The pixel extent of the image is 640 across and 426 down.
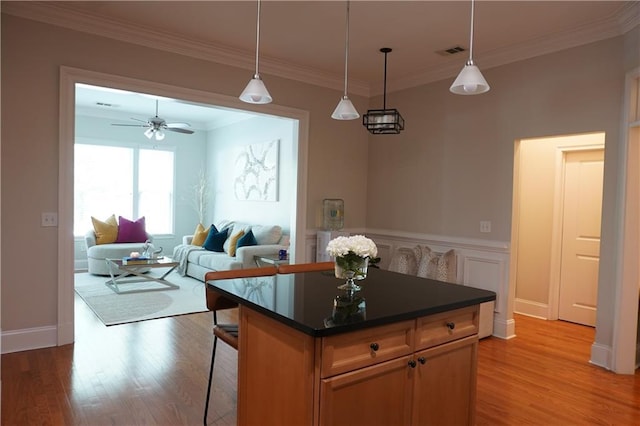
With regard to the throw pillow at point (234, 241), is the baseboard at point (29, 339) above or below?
below

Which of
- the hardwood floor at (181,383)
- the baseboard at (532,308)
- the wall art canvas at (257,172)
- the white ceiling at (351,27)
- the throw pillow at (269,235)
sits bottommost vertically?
the hardwood floor at (181,383)

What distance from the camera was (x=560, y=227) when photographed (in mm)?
5238

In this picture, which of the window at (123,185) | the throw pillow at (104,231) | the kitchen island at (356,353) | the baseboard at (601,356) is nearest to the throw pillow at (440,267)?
the baseboard at (601,356)

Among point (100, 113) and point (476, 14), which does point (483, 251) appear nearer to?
point (476, 14)

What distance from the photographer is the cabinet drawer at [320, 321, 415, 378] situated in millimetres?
1684

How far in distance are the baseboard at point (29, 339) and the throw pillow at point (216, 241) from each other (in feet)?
11.0

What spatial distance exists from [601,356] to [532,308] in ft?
5.61

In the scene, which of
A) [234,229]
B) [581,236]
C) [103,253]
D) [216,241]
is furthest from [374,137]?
[103,253]

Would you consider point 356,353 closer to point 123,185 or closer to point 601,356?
point 601,356

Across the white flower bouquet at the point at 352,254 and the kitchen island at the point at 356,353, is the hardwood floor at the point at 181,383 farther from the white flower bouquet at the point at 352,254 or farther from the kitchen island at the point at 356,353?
the white flower bouquet at the point at 352,254

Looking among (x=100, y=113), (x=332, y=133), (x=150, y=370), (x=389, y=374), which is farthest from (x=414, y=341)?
(x=100, y=113)

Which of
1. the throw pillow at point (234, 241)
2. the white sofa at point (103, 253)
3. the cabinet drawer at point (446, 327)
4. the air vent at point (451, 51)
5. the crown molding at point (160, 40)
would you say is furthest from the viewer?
the white sofa at point (103, 253)

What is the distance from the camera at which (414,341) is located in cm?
197

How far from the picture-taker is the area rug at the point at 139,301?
4820 mm
